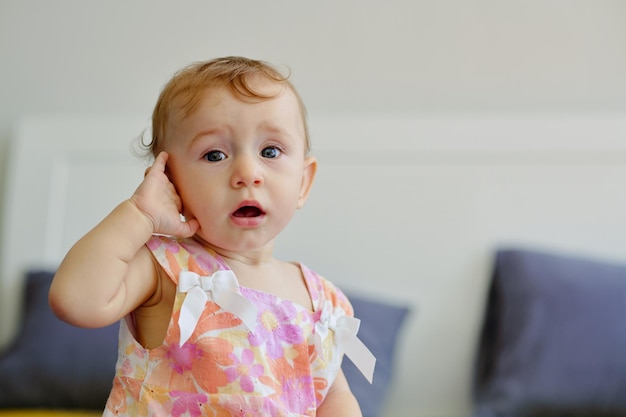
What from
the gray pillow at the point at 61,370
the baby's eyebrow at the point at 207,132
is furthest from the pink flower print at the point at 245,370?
the gray pillow at the point at 61,370

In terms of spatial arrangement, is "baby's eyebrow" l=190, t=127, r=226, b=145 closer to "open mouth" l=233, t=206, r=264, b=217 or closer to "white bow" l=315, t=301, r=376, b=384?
"open mouth" l=233, t=206, r=264, b=217

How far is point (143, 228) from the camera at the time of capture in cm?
81

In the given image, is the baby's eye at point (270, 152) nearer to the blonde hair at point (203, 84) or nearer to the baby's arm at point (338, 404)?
the blonde hair at point (203, 84)

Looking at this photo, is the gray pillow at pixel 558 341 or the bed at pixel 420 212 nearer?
the gray pillow at pixel 558 341

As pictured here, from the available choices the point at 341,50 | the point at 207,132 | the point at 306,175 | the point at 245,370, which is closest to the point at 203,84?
the point at 207,132

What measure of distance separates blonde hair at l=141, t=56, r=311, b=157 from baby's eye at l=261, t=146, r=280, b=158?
0.19ft

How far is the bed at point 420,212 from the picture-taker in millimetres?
2010

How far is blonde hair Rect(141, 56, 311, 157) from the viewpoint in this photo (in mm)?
866

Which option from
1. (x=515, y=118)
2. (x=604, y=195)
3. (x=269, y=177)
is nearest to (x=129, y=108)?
(x=515, y=118)

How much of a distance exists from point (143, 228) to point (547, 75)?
5.66 feet

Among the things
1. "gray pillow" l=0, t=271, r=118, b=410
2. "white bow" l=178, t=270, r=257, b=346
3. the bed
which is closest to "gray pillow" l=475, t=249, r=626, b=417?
the bed

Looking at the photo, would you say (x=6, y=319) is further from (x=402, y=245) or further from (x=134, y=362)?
(x=134, y=362)

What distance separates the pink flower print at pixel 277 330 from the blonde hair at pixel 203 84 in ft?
0.78

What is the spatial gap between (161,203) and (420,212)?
1.31 metres
